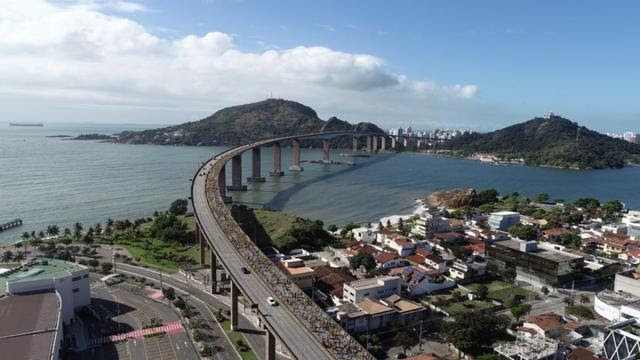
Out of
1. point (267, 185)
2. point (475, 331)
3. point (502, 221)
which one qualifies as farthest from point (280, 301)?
point (267, 185)

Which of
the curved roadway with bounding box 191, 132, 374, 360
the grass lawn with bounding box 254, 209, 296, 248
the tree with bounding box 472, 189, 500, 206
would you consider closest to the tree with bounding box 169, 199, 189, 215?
the grass lawn with bounding box 254, 209, 296, 248

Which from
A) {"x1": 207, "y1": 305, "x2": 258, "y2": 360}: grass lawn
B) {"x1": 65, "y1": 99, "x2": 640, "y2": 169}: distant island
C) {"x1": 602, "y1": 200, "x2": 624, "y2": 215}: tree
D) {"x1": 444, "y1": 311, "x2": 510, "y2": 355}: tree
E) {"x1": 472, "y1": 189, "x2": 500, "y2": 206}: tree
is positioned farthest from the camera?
{"x1": 65, "y1": 99, "x2": 640, "y2": 169}: distant island

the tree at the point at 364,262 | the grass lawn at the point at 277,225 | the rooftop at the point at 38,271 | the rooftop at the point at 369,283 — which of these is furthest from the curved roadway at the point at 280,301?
the tree at the point at 364,262

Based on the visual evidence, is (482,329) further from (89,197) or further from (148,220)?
(89,197)

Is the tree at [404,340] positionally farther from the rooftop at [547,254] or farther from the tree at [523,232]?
the tree at [523,232]

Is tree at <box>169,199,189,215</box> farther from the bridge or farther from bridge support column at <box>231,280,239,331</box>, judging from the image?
bridge support column at <box>231,280,239,331</box>

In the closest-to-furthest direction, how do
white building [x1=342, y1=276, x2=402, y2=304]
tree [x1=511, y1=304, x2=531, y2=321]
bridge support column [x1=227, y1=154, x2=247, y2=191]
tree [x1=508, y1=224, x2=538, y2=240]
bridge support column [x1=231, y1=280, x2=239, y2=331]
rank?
1. bridge support column [x1=231, y1=280, x2=239, y2=331]
2. tree [x1=511, y1=304, x2=531, y2=321]
3. white building [x1=342, y1=276, x2=402, y2=304]
4. tree [x1=508, y1=224, x2=538, y2=240]
5. bridge support column [x1=227, y1=154, x2=247, y2=191]
